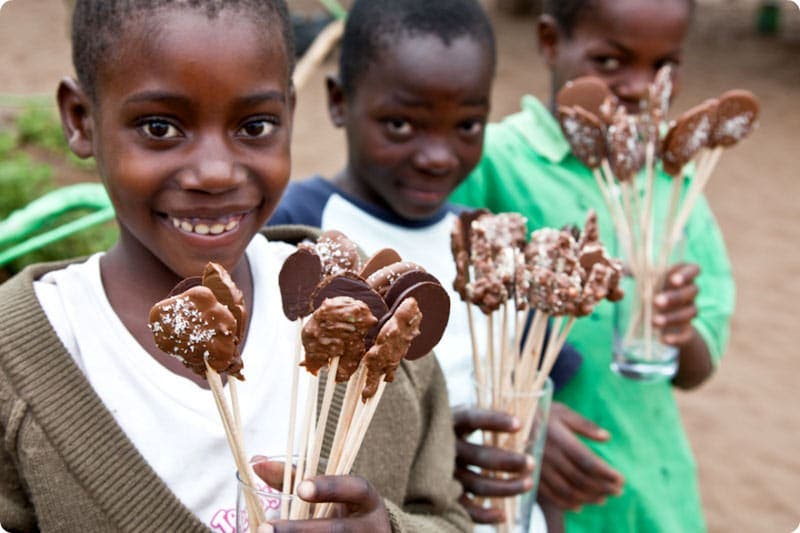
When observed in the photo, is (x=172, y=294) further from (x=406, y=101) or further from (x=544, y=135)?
(x=544, y=135)

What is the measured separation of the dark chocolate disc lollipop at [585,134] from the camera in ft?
5.50

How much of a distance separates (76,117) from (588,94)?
102 centimetres

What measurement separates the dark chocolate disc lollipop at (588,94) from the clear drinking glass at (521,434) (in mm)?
614

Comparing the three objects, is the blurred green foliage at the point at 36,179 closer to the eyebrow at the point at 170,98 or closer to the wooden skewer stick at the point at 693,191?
the eyebrow at the point at 170,98

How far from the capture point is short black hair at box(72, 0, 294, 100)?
44.9 inches

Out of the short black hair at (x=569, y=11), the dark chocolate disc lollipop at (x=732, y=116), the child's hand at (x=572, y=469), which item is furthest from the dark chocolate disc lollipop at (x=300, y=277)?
the short black hair at (x=569, y=11)

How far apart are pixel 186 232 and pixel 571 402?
110 centimetres

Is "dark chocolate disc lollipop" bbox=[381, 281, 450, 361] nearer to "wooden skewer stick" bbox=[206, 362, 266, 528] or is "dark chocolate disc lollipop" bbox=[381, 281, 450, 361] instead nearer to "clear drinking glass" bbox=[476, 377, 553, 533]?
"wooden skewer stick" bbox=[206, 362, 266, 528]

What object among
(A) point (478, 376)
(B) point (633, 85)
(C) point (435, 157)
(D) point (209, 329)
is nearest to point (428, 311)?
(D) point (209, 329)

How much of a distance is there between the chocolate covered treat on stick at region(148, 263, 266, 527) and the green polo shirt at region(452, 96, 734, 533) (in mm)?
1180

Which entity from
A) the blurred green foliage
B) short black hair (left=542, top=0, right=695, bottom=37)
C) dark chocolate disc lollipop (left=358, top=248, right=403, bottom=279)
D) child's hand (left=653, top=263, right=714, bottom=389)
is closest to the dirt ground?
the blurred green foliage

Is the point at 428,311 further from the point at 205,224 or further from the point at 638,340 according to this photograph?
the point at 638,340

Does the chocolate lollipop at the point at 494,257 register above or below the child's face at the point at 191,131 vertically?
below

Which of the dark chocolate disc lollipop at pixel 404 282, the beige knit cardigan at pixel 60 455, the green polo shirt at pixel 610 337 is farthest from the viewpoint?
the green polo shirt at pixel 610 337
